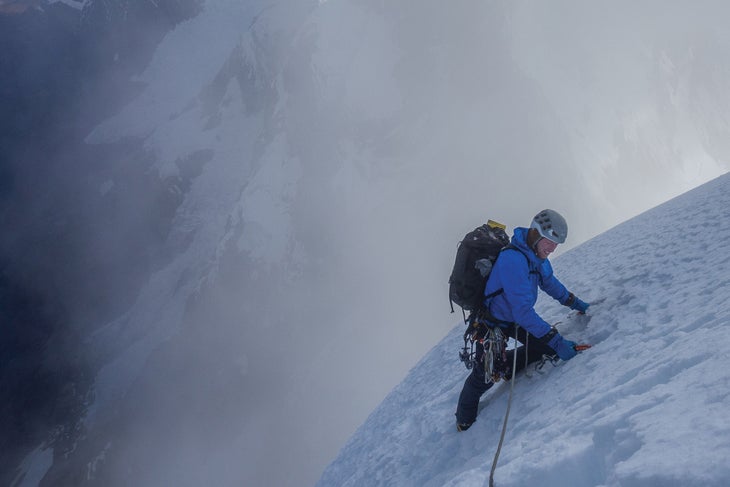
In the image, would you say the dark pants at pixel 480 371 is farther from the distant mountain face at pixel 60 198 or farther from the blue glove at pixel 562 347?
the distant mountain face at pixel 60 198

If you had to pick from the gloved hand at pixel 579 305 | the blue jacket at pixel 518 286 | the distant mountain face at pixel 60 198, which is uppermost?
the distant mountain face at pixel 60 198

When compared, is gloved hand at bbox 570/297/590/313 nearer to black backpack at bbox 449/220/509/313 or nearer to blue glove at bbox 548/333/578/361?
blue glove at bbox 548/333/578/361

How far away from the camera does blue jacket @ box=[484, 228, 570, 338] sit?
165 inches

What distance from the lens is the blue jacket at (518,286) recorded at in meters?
4.18

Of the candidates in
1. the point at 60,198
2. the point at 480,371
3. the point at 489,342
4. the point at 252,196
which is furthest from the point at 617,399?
the point at 60,198

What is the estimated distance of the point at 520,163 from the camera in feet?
166

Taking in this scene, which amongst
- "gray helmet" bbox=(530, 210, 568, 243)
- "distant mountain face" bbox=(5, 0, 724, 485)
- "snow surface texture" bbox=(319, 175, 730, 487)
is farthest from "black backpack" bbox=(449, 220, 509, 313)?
"distant mountain face" bbox=(5, 0, 724, 485)

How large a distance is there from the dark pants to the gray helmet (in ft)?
3.81

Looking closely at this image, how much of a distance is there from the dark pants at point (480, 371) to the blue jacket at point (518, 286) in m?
0.42

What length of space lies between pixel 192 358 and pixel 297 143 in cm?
2599

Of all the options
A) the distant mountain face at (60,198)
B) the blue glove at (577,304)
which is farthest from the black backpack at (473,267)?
the distant mountain face at (60,198)

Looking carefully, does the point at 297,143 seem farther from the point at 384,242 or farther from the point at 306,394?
the point at 306,394

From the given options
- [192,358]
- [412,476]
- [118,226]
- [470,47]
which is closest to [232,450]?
[192,358]

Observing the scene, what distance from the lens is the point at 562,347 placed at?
4.55 meters
